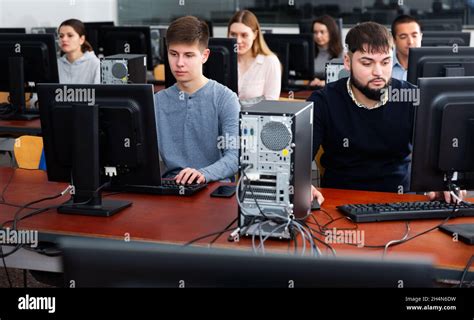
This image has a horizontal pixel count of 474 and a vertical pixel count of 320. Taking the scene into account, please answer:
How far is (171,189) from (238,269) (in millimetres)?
1649

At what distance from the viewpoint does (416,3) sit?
762 centimetres

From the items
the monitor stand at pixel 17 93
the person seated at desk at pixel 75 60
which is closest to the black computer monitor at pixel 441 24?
the person seated at desk at pixel 75 60

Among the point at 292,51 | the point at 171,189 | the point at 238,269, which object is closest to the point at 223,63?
the point at 171,189

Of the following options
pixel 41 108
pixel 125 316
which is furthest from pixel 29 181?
pixel 125 316

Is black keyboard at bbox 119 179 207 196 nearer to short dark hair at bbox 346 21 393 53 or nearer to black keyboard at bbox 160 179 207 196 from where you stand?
black keyboard at bbox 160 179 207 196

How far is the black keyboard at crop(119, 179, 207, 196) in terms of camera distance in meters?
2.29

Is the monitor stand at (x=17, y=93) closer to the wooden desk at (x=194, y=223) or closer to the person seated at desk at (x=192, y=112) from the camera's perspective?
the person seated at desk at (x=192, y=112)

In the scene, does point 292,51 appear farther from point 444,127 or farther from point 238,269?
point 238,269

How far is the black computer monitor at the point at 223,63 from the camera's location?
11.7 ft

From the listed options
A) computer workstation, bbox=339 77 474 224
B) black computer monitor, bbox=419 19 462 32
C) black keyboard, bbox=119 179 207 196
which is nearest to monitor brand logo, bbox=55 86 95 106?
black keyboard, bbox=119 179 207 196

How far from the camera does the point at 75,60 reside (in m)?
4.92

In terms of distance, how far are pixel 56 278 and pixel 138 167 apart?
500 mm

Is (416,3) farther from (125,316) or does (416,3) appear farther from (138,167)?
(125,316)

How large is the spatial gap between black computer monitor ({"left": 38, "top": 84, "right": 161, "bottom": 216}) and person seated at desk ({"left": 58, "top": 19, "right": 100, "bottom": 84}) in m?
2.82
